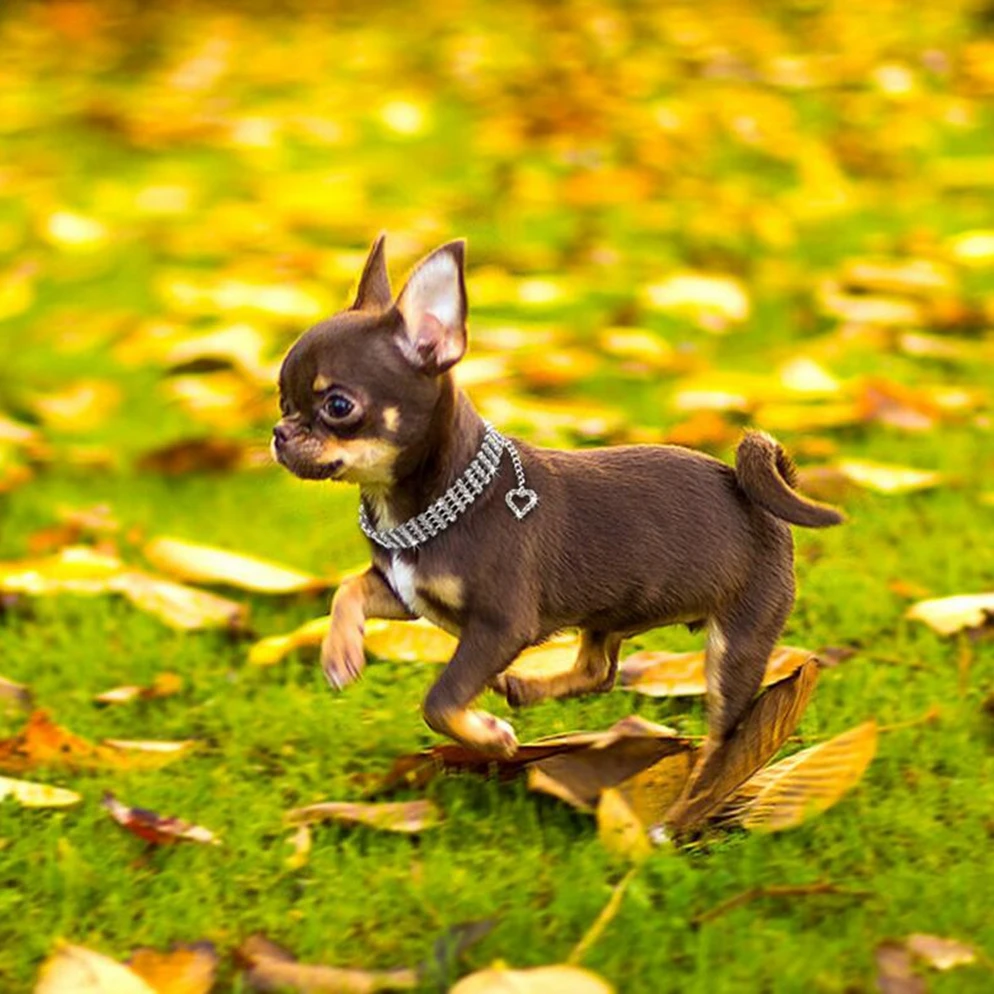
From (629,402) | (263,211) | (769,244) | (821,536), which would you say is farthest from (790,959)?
(263,211)

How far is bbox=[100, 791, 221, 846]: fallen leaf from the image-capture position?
272cm

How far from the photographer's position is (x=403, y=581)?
2611mm

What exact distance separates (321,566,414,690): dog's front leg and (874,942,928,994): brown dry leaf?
0.83 meters

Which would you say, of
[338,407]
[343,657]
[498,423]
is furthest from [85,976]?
[498,423]

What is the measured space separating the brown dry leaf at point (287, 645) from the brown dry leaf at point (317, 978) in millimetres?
1011

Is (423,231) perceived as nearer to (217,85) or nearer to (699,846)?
(217,85)

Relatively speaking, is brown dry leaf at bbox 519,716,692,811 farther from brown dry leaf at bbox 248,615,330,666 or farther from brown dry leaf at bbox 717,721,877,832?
brown dry leaf at bbox 248,615,330,666

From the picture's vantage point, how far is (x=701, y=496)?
270 centimetres

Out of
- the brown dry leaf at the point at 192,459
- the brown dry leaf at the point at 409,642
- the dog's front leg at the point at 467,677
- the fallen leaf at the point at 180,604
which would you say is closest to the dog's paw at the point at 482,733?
the dog's front leg at the point at 467,677

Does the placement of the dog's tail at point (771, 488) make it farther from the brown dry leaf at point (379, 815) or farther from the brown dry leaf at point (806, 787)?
the brown dry leaf at point (379, 815)

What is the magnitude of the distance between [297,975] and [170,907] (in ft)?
1.02

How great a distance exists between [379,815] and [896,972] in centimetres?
84

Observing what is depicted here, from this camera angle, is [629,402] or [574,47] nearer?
[629,402]

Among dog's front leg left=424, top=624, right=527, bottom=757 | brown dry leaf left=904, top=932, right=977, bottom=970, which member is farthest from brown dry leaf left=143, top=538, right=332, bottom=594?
brown dry leaf left=904, top=932, right=977, bottom=970
